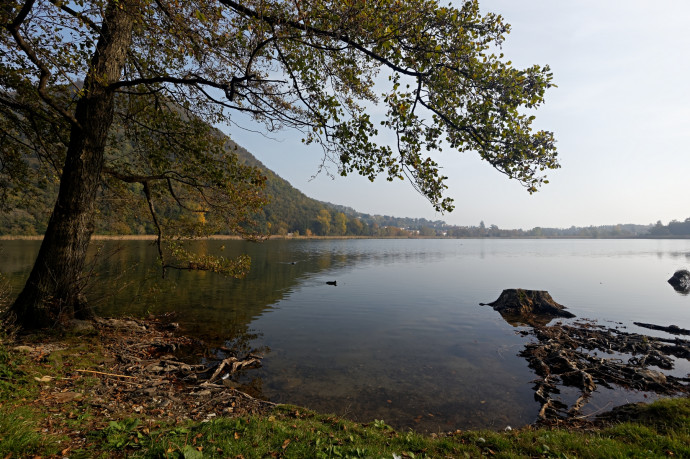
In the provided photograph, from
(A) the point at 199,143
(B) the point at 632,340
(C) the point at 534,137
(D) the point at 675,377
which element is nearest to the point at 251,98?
(A) the point at 199,143

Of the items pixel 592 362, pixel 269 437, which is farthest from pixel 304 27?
pixel 592 362

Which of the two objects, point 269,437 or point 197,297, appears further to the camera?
point 197,297

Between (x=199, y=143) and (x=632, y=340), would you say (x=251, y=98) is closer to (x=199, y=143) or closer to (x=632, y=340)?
(x=199, y=143)

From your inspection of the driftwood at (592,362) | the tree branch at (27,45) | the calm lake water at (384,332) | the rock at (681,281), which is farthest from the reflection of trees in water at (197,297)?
the rock at (681,281)

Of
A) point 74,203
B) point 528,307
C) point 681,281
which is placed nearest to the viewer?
point 74,203

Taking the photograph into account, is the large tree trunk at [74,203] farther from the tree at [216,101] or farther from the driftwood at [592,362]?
the driftwood at [592,362]

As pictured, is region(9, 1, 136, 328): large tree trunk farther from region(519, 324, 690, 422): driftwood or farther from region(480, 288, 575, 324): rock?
region(480, 288, 575, 324): rock

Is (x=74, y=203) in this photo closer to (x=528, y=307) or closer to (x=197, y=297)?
(x=197, y=297)

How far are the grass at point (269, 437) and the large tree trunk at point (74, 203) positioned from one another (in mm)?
2668

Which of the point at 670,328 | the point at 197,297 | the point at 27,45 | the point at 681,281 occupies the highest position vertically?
the point at 27,45

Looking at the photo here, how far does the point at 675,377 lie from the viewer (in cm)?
1247

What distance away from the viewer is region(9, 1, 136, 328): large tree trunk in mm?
9609

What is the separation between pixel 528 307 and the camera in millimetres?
24281

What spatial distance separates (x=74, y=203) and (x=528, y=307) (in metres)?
27.9
